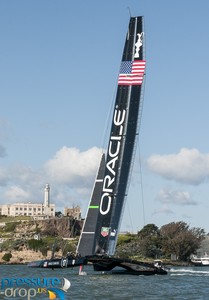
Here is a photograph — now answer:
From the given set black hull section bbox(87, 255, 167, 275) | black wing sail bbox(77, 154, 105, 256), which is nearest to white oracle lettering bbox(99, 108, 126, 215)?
black wing sail bbox(77, 154, 105, 256)

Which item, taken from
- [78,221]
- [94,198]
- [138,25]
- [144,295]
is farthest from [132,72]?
[78,221]

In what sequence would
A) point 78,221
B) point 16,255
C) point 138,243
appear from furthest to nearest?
point 78,221, point 138,243, point 16,255

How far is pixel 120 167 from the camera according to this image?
213ft

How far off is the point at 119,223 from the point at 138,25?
16384 mm

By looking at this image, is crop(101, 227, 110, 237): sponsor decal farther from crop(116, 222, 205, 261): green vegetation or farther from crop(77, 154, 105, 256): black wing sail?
crop(116, 222, 205, 261): green vegetation

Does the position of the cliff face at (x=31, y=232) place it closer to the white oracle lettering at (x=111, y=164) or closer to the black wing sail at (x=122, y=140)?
the black wing sail at (x=122, y=140)

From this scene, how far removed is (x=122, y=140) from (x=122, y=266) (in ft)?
32.8

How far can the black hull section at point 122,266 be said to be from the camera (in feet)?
205

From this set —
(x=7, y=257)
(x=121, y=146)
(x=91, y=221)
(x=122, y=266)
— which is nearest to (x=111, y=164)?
(x=121, y=146)

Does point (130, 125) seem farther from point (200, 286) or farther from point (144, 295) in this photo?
point (144, 295)

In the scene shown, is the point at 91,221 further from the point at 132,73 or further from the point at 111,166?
the point at 132,73

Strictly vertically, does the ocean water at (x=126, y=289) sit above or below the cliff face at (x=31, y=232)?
below

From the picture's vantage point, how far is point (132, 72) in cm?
6656

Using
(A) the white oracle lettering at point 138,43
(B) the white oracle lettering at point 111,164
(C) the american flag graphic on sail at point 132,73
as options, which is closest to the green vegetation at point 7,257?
(B) the white oracle lettering at point 111,164
